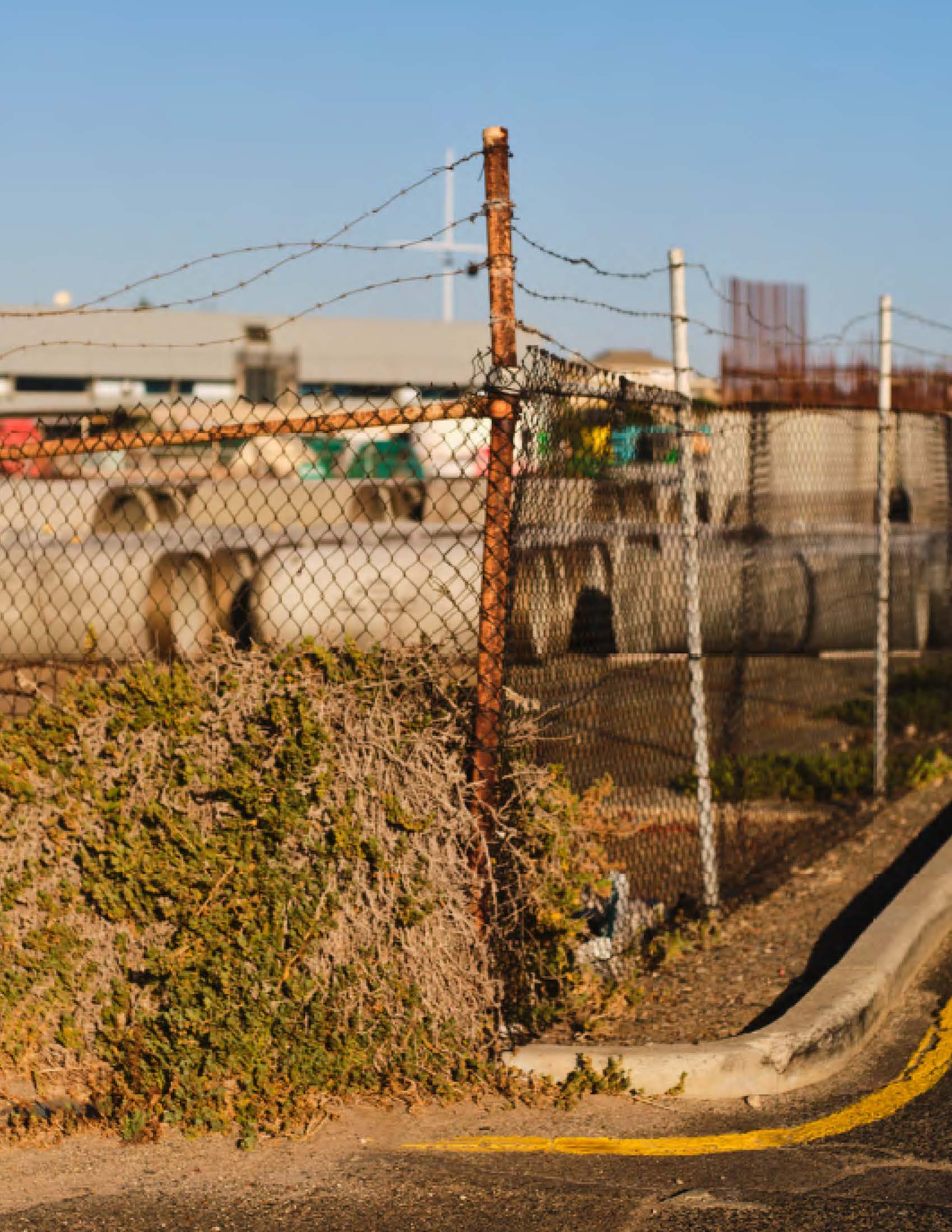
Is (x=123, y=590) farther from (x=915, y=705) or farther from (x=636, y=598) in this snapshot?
(x=915, y=705)

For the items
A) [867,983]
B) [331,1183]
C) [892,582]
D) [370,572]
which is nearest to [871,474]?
[892,582]

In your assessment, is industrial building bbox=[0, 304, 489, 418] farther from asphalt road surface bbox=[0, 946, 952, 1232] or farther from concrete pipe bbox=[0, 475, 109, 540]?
asphalt road surface bbox=[0, 946, 952, 1232]

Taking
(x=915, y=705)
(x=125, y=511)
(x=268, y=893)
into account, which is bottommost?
(x=915, y=705)

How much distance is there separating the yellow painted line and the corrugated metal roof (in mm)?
55009

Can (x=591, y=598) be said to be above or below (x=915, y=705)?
above

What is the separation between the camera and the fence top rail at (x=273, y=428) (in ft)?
16.0

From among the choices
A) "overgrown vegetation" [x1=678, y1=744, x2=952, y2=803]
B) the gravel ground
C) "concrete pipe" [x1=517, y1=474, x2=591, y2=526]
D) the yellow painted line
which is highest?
"concrete pipe" [x1=517, y1=474, x2=591, y2=526]

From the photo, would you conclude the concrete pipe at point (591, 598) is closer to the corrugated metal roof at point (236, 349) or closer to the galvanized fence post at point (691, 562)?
the galvanized fence post at point (691, 562)

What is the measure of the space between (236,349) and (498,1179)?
195 ft

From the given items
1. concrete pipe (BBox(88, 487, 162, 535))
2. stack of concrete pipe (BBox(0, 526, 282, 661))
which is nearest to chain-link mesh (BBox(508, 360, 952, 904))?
stack of concrete pipe (BBox(0, 526, 282, 661))

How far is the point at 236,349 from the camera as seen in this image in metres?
61.6

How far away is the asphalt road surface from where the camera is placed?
386cm

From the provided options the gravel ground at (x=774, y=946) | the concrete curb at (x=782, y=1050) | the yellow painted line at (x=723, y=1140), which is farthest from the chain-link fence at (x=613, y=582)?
the yellow painted line at (x=723, y=1140)

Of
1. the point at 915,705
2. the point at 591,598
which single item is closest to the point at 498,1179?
the point at 591,598
